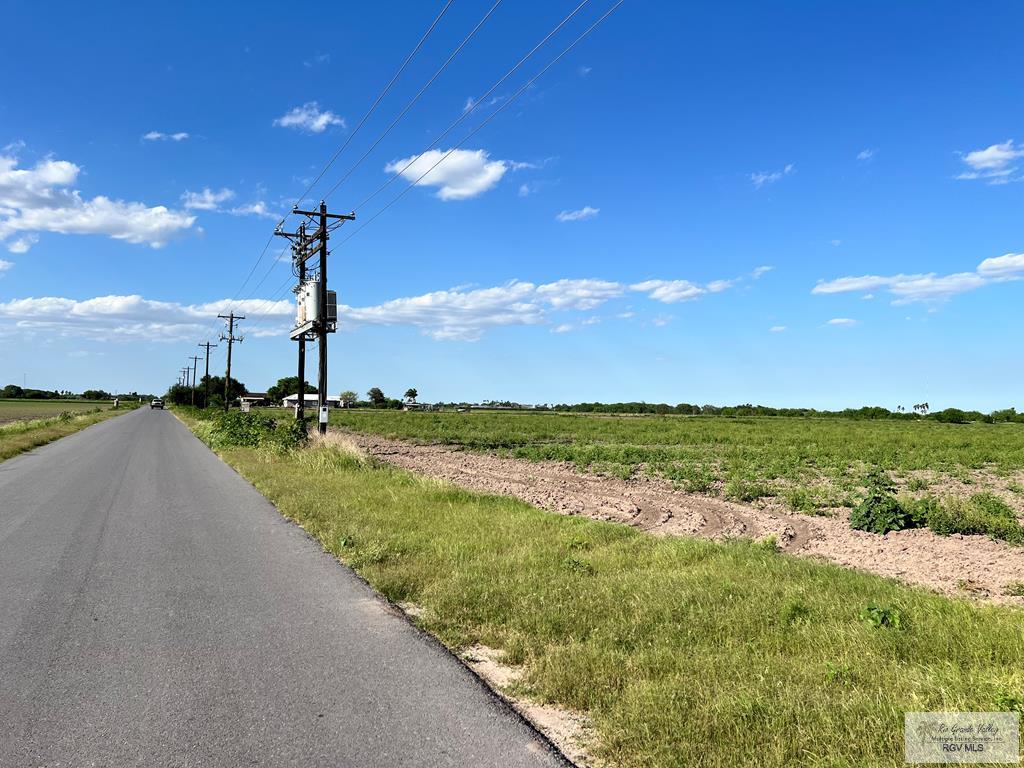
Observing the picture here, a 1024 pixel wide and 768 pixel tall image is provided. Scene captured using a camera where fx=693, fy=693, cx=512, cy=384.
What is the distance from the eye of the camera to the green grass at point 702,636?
3984mm

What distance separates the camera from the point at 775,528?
39.9 feet

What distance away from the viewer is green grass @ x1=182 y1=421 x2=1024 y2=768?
3.98m

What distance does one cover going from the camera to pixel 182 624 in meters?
6.03

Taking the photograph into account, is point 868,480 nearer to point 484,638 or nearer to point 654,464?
point 484,638

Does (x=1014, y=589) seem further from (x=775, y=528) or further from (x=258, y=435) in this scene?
(x=258, y=435)

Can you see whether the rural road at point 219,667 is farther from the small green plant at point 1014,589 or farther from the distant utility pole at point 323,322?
the distant utility pole at point 323,322

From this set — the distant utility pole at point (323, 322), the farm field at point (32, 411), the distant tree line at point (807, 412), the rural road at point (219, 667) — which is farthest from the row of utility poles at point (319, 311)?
the distant tree line at point (807, 412)

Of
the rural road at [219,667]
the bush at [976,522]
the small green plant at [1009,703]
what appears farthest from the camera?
the bush at [976,522]

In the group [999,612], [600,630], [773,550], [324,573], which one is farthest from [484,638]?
[773,550]

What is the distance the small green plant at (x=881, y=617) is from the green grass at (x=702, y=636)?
0.05ft

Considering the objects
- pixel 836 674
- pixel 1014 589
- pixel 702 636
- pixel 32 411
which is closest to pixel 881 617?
pixel 836 674

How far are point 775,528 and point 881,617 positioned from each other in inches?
259

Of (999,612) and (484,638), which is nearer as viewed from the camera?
(484,638)

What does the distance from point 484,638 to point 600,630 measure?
38.0 inches
